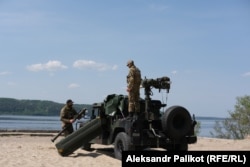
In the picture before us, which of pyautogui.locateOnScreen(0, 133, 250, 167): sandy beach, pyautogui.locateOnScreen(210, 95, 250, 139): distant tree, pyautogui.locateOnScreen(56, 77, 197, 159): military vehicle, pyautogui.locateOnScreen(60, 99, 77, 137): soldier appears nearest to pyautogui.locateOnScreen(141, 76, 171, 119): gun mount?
pyautogui.locateOnScreen(56, 77, 197, 159): military vehicle

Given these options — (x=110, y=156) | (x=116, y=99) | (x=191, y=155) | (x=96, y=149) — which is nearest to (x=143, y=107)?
(x=116, y=99)

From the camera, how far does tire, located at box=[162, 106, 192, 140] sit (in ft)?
42.2

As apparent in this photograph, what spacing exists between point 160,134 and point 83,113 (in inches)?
125

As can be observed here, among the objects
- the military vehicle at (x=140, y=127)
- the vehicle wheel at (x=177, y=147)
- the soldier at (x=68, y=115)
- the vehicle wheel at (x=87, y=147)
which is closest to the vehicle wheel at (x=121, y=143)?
the military vehicle at (x=140, y=127)

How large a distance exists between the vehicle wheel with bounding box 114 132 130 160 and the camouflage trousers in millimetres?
759

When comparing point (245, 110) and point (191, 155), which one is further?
point (245, 110)

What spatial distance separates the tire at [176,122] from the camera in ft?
42.2

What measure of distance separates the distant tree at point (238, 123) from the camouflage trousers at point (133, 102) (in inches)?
858

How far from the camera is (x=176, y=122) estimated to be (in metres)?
13.1

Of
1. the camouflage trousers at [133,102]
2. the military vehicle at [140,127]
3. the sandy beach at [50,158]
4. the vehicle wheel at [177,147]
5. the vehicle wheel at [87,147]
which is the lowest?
the sandy beach at [50,158]

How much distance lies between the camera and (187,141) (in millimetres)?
13570

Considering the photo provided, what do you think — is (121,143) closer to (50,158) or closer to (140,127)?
(140,127)

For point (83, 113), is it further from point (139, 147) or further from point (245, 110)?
point (245, 110)

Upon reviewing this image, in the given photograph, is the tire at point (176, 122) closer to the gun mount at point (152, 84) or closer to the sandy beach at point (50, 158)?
the gun mount at point (152, 84)
